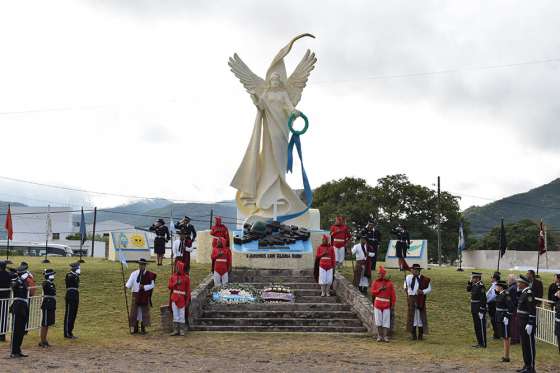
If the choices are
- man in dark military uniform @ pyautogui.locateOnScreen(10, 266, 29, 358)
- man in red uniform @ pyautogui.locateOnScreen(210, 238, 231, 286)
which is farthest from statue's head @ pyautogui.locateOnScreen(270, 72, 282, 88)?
man in dark military uniform @ pyautogui.locateOnScreen(10, 266, 29, 358)

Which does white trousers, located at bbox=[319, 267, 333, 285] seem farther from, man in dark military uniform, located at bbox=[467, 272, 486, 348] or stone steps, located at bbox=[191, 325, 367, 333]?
man in dark military uniform, located at bbox=[467, 272, 486, 348]

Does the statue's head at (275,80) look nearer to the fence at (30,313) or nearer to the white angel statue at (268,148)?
the white angel statue at (268,148)

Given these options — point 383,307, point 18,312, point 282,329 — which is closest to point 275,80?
point 282,329

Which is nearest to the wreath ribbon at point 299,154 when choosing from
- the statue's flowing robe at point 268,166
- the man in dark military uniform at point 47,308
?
the statue's flowing robe at point 268,166

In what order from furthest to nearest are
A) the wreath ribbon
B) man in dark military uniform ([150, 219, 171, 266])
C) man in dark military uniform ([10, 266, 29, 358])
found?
the wreath ribbon < man in dark military uniform ([150, 219, 171, 266]) < man in dark military uniform ([10, 266, 29, 358])

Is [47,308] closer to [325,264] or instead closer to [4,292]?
[4,292]

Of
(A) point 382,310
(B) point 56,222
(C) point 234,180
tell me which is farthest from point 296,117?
(B) point 56,222

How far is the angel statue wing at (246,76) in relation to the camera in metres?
24.2

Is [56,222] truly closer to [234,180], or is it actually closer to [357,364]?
[234,180]

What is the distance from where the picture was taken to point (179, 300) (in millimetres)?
13867

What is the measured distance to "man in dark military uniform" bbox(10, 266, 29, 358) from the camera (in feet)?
36.3

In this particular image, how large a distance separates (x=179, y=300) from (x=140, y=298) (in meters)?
0.89

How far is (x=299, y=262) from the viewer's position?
20641 millimetres

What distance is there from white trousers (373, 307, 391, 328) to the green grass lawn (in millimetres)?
455
